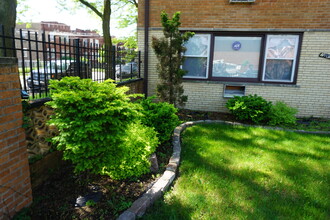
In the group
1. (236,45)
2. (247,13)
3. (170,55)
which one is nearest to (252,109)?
(236,45)

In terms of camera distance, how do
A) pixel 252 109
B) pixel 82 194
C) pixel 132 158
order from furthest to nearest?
pixel 252 109, pixel 132 158, pixel 82 194

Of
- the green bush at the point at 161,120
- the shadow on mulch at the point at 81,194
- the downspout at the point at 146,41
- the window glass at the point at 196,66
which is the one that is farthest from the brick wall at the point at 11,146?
the window glass at the point at 196,66

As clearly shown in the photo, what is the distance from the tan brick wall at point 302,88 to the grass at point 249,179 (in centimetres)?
235

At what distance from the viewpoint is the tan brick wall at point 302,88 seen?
7094 mm

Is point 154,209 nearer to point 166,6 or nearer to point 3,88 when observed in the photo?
point 3,88

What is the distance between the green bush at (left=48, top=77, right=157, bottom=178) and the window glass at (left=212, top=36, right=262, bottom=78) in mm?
5728

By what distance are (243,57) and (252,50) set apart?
348 millimetres

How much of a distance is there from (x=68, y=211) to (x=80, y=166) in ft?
1.66

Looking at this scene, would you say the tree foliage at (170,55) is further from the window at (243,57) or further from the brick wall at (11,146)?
the brick wall at (11,146)

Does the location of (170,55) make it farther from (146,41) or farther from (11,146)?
(11,146)

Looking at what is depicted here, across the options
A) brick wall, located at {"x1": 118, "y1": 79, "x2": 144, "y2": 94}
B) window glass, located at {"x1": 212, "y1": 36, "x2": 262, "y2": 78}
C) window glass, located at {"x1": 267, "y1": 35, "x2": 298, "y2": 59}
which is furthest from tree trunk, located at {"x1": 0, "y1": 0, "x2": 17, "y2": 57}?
window glass, located at {"x1": 267, "y1": 35, "x2": 298, "y2": 59}

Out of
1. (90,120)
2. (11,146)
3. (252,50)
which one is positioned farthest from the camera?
(252,50)

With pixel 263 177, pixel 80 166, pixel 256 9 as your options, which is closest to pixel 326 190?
pixel 263 177

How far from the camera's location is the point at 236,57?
7793 mm
